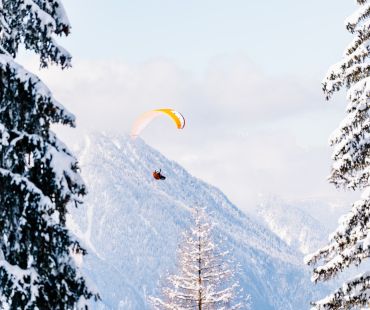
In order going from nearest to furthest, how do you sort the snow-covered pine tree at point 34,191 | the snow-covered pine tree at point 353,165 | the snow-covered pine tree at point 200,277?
the snow-covered pine tree at point 34,191 → the snow-covered pine tree at point 353,165 → the snow-covered pine tree at point 200,277

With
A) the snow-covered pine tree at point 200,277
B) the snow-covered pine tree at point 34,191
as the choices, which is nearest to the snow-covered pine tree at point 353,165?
the snow-covered pine tree at point 34,191

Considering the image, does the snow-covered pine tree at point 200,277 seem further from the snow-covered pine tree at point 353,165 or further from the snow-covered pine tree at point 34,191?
the snow-covered pine tree at point 34,191

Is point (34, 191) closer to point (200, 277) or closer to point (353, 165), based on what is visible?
point (353, 165)

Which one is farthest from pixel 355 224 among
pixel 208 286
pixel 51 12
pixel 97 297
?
pixel 208 286

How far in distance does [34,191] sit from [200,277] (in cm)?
1529

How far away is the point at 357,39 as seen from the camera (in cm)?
1448

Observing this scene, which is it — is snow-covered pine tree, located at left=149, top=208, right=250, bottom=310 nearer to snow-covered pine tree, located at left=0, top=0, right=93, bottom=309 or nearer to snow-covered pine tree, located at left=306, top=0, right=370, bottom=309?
snow-covered pine tree, located at left=306, top=0, right=370, bottom=309

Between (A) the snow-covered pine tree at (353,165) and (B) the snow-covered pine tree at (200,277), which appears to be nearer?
(A) the snow-covered pine tree at (353,165)

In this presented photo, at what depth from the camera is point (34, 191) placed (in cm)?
925

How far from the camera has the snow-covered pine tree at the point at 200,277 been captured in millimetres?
23984

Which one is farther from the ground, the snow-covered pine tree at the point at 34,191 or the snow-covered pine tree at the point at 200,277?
the snow-covered pine tree at the point at 200,277

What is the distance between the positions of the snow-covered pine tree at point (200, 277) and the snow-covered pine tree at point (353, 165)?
9.72 m

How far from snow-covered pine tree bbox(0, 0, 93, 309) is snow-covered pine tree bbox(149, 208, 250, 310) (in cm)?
1430

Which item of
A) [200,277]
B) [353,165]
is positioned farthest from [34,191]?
[200,277]
